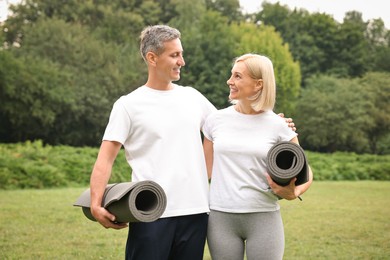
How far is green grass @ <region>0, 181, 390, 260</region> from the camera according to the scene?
839cm

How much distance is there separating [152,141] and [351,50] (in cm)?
4897

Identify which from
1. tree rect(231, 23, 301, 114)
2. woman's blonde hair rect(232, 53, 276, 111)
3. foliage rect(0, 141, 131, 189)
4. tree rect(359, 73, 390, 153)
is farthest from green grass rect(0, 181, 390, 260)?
tree rect(231, 23, 301, 114)

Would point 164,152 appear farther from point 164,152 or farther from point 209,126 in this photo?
point 209,126

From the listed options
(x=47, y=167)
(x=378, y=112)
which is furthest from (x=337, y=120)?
(x=47, y=167)

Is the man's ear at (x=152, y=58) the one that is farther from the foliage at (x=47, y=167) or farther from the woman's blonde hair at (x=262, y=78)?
the foliage at (x=47, y=167)

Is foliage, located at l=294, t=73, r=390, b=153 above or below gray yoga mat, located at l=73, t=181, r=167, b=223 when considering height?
below

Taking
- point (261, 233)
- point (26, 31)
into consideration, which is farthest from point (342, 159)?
point (261, 233)

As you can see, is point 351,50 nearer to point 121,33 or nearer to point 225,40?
point 225,40

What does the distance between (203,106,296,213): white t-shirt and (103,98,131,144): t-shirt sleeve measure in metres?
0.50

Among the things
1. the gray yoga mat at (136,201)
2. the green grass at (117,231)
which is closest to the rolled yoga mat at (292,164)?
the gray yoga mat at (136,201)

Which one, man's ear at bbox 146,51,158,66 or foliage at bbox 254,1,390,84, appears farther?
foliage at bbox 254,1,390,84

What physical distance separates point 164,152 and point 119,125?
0.29m

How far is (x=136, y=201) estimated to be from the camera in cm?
328

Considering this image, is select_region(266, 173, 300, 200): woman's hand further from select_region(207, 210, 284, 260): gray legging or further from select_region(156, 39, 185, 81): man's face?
select_region(156, 39, 185, 81): man's face
